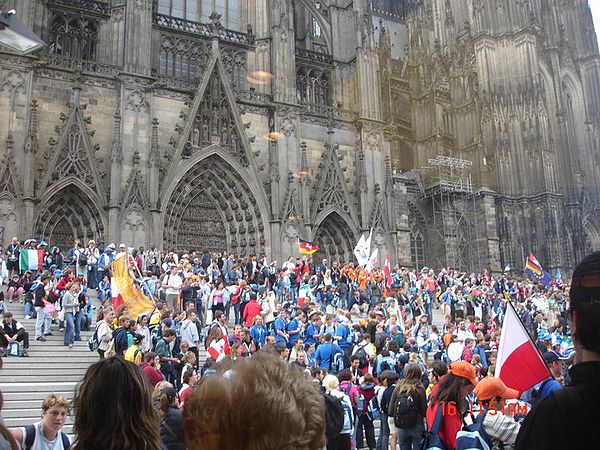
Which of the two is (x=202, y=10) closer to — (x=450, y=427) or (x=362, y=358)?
(x=362, y=358)

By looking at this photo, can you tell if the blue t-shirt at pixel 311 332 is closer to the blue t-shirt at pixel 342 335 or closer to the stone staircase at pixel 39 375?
the blue t-shirt at pixel 342 335

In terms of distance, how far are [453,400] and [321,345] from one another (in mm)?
6510

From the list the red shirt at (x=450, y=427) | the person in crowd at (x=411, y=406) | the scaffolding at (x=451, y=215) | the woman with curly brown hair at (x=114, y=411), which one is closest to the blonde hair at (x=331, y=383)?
the person in crowd at (x=411, y=406)

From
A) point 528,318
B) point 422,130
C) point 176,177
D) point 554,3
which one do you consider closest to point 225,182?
point 176,177

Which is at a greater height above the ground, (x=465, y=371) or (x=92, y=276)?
(x=92, y=276)

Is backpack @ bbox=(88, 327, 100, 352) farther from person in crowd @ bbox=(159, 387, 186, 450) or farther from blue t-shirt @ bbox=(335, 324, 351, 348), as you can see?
person in crowd @ bbox=(159, 387, 186, 450)

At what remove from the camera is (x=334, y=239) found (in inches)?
1176

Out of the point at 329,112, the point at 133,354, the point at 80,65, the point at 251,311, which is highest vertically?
the point at 80,65

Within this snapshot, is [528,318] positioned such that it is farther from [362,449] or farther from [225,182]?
[225,182]

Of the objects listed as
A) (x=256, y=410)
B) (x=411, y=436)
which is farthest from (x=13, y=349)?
(x=256, y=410)

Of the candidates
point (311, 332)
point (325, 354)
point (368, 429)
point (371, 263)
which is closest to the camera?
point (368, 429)

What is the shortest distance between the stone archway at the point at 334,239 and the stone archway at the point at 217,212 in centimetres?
358

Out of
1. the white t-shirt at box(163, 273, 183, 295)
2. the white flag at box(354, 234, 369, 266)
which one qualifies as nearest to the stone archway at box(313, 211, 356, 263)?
the white flag at box(354, 234, 369, 266)

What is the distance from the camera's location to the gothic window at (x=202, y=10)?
98.9 feet
